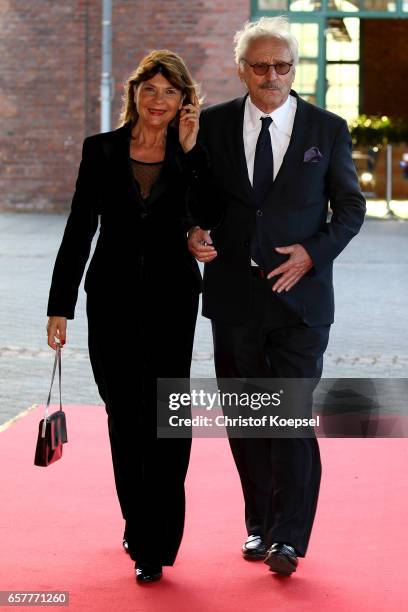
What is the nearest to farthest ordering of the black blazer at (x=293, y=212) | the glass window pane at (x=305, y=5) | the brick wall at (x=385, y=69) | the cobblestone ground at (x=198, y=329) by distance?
1. the black blazer at (x=293, y=212)
2. the cobblestone ground at (x=198, y=329)
3. the glass window pane at (x=305, y=5)
4. the brick wall at (x=385, y=69)

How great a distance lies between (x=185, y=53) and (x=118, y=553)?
20.2 metres

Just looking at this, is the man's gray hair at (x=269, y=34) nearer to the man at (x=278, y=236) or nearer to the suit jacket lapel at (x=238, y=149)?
the man at (x=278, y=236)

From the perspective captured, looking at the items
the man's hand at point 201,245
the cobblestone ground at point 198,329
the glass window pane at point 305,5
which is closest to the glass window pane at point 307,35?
the glass window pane at point 305,5

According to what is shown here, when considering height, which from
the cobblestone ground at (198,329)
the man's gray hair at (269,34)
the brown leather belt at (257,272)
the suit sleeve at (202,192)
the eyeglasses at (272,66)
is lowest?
the cobblestone ground at (198,329)

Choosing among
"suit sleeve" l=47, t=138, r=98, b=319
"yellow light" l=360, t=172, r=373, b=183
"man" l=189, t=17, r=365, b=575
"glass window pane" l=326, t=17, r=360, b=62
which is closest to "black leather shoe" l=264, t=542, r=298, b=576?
"man" l=189, t=17, r=365, b=575

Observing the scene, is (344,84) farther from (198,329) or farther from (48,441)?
(48,441)

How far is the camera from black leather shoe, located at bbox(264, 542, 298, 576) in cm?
457

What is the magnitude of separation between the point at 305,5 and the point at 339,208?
67.2 ft

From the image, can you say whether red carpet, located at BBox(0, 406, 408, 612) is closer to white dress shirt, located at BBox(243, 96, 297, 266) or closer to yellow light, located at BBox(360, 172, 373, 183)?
white dress shirt, located at BBox(243, 96, 297, 266)

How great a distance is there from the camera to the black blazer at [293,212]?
15.2ft

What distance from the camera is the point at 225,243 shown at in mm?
4734

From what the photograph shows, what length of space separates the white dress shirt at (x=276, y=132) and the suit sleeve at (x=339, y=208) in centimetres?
18

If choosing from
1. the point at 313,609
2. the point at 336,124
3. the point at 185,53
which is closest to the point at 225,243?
the point at 336,124

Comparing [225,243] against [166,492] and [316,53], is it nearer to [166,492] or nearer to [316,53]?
[166,492]
